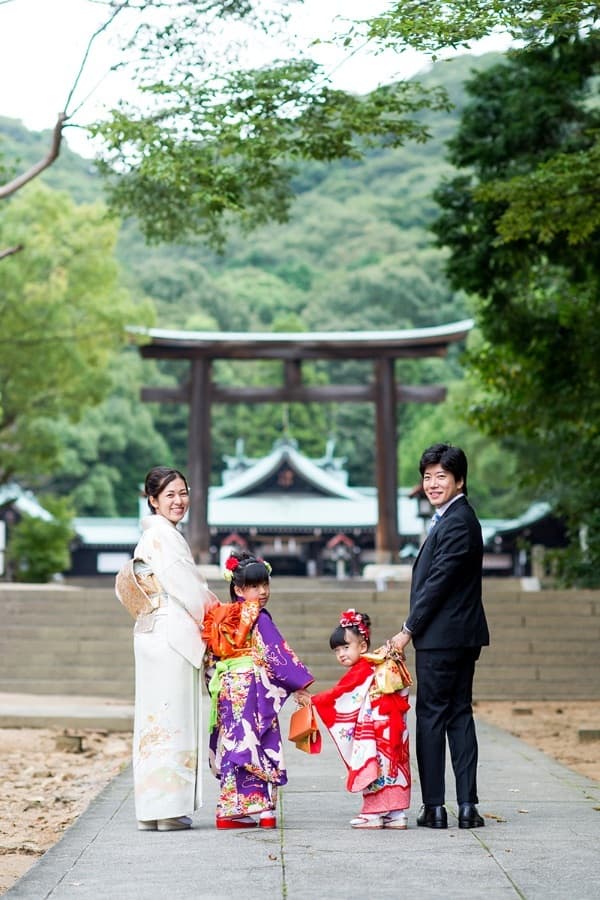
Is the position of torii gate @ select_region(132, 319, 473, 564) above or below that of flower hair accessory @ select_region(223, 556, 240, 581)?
above

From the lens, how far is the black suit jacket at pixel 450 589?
5352 mm

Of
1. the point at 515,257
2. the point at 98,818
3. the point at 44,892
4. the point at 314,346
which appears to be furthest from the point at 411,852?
the point at 314,346

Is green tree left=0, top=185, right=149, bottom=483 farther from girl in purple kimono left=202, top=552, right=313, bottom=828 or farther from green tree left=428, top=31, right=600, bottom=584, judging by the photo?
girl in purple kimono left=202, top=552, right=313, bottom=828

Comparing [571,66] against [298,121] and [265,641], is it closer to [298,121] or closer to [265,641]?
[298,121]

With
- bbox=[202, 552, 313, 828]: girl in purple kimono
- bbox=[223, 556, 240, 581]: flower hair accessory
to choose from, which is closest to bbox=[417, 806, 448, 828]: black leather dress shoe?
bbox=[202, 552, 313, 828]: girl in purple kimono

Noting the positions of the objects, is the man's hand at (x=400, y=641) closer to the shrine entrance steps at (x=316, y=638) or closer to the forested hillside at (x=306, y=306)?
the shrine entrance steps at (x=316, y=638)

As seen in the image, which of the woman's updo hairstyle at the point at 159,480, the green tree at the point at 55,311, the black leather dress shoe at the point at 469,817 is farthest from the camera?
the green tree at the point at 55,311

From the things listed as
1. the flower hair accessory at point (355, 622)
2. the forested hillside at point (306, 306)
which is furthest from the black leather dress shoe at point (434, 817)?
the forested hillside at point (306, 306)

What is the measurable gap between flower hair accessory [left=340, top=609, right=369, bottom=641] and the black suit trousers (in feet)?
0.79

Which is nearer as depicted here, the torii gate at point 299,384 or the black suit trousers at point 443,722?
the black suit trousers at point 443,722

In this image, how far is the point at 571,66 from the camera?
1412 centimetres

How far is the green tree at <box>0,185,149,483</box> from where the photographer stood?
83.4 feet

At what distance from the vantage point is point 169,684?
5.42 m

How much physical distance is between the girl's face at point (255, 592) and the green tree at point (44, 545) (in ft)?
78.7
